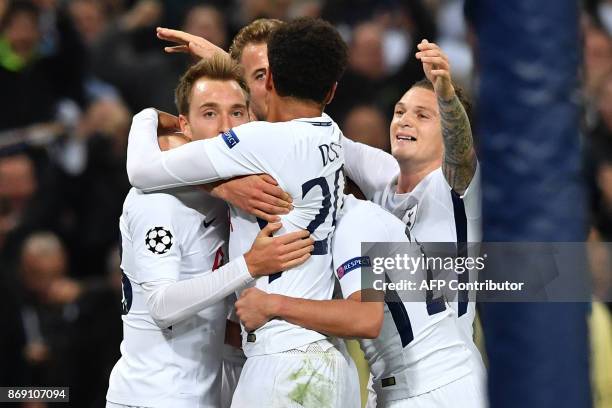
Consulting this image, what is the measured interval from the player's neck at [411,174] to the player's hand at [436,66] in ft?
2.29

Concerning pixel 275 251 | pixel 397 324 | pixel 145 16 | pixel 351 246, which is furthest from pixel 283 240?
pixel 145 16

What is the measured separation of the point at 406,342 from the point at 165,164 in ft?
4.26

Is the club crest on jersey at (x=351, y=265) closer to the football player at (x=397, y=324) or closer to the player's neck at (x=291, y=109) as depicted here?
the football player at (x=397, y=324)

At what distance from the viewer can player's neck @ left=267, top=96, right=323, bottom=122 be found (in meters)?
4.39

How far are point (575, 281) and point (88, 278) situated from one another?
5.73m

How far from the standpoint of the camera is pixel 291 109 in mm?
4398

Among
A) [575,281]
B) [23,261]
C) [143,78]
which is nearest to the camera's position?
[575,281]

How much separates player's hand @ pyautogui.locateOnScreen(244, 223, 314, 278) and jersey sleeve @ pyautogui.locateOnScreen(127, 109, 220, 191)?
309 millimetres

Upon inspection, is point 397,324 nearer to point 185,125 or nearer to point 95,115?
point 185,125

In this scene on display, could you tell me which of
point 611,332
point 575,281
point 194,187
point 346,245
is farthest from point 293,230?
point 611,332

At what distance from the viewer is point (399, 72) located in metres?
9.19

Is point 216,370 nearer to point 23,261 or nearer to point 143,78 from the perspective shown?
point 23,261

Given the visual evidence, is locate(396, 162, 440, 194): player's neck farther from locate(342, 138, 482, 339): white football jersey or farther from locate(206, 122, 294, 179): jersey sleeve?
locate(206, 122, 294, 179): jersey sleeve

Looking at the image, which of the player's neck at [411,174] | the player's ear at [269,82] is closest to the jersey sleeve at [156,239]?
the player's ear at [269,82]
